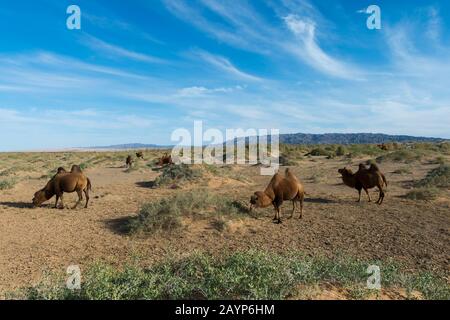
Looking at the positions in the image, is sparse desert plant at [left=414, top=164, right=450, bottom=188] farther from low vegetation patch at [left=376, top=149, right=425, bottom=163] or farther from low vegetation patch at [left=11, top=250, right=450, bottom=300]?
low vegetation patch at [left=11, top=250, right=450, bottom=300]

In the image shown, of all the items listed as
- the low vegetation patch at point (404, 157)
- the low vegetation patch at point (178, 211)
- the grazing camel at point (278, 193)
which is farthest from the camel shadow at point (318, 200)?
the low vegetation patch at point (404, 157)

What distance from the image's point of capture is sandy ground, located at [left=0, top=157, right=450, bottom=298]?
8.96 metres

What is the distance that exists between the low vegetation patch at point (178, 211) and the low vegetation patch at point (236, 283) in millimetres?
4446

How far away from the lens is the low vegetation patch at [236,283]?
17.8ft

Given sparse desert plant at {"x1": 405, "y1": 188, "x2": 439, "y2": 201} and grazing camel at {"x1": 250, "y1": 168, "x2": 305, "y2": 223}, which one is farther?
sparse desert plant at {"x1": 405, "y1": 188, "x2": 439, "y2": 201}

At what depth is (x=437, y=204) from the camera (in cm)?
1415

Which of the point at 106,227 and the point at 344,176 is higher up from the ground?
the point at 344,176

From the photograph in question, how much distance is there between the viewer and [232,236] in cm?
1059

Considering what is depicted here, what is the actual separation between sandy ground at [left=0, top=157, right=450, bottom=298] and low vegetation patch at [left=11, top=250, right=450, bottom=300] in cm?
229

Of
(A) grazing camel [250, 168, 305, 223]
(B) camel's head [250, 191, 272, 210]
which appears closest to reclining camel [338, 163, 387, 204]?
(A) grazing camel [250, 168, 305, 223]

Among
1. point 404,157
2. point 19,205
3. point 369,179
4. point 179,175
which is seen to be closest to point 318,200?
point 369,179
